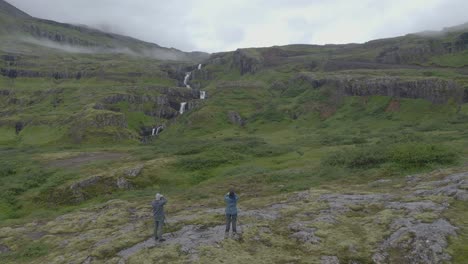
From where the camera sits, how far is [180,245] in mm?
30000

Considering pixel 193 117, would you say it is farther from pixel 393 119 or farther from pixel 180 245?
pixel 180 245

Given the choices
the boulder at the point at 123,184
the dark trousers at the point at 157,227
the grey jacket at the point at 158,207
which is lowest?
the boulder at the point at 123,184

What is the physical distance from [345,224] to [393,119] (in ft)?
423

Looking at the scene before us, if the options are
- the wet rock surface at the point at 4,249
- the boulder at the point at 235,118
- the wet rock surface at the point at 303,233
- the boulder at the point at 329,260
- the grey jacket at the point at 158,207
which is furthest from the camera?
the boulder at the point at 235,118

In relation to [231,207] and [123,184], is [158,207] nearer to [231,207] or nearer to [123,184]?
[231,207]

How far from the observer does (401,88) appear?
165m

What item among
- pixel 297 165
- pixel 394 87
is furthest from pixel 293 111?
pixel 297 165

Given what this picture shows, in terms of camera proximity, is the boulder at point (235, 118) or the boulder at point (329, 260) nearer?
the boulder at point (329, 260)

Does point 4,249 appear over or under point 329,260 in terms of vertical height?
under

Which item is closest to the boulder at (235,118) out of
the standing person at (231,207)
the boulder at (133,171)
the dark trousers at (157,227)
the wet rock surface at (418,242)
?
the boulder at (133,171)

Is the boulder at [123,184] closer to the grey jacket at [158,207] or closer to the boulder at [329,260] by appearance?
the grey jacket at [158,207]

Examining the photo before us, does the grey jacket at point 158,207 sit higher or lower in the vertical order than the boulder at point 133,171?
higher

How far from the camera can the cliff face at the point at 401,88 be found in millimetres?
150625

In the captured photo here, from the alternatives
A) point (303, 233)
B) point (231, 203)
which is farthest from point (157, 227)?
point (303, 233)
